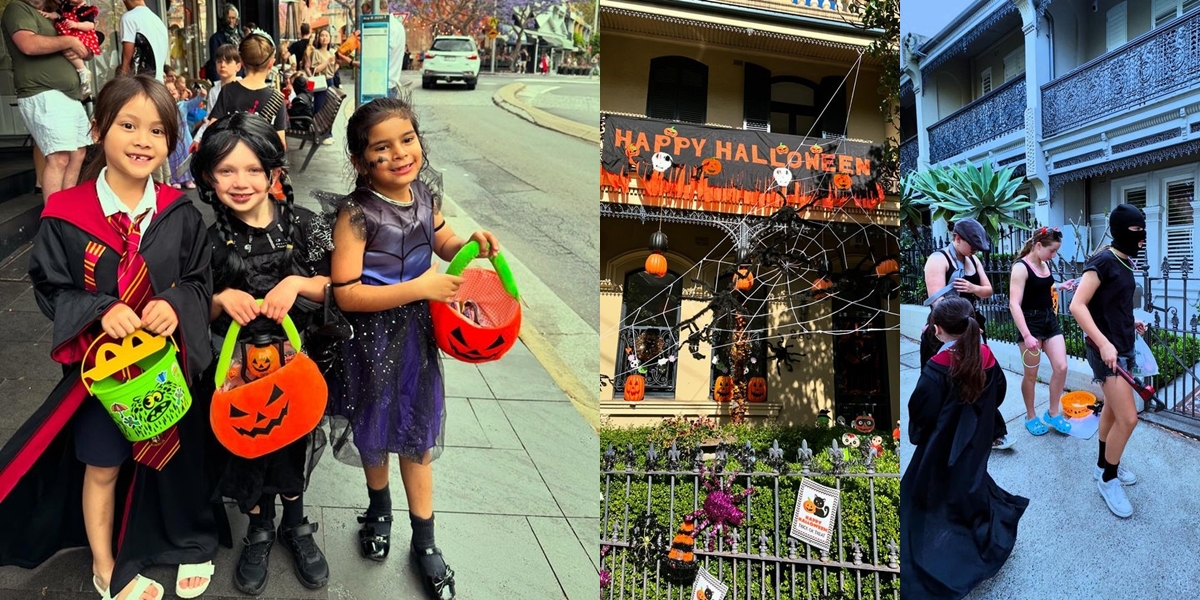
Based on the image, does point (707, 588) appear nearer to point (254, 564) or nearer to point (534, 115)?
point (254, 564)

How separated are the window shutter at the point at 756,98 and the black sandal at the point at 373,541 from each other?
126cm

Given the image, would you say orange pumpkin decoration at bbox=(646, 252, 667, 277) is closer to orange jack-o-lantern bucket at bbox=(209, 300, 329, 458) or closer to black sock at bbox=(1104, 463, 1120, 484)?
orange jack-o-lantern bucket at bbox=(209, 300, 329, 458)

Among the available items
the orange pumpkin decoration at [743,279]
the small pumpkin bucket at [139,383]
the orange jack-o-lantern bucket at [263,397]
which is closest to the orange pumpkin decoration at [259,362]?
the orange jack-o-lantern bucket at [263,397]

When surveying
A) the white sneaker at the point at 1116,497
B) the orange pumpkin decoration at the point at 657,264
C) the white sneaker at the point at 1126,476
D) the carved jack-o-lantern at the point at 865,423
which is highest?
the orange pumpkin decoration at the point at 657,264

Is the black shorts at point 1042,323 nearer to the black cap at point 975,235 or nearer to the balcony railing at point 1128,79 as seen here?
the black cap at point 975,235

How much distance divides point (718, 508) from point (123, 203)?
148cm

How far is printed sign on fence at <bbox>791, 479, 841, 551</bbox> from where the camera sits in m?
2.16

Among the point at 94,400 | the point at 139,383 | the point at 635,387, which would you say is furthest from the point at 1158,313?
the point at 94,400

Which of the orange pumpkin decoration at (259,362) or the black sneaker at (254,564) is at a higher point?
the orange pumpkin decoration at (259,362)

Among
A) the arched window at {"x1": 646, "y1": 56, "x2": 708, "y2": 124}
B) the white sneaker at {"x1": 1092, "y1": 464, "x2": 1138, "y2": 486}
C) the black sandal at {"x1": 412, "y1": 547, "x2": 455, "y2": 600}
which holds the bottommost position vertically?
the black sandal at {"x1": 412, "y1": 547, "x2": 455, "y2": 600}

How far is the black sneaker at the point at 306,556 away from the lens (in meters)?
1.93

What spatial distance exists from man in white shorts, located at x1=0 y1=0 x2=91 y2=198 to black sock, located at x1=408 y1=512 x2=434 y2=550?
3.46 feet

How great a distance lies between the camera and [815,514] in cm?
217

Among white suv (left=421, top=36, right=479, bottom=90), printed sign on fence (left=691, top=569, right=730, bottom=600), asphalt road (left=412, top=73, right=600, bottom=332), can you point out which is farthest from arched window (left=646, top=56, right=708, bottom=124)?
printed sign on fence (left=691, top=569, right=730, bottom=600)
